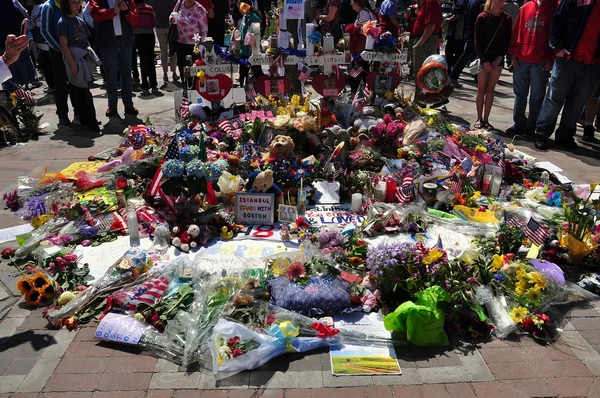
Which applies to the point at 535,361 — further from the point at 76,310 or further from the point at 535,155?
the point at 535,155

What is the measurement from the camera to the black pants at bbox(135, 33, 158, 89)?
32.9ft

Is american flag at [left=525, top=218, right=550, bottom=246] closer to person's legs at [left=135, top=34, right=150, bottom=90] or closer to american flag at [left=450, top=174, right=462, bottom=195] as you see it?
american flag at [left=450, top=174, right=462, bottom=195]

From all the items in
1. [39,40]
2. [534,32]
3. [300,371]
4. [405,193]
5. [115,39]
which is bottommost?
[300,371]

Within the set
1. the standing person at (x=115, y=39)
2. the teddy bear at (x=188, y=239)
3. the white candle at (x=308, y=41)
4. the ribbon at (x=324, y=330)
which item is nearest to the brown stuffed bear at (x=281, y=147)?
the teddy bear at (x=188, y=239)

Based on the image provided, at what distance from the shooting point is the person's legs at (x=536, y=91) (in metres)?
7.50

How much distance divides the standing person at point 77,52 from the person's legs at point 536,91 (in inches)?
265

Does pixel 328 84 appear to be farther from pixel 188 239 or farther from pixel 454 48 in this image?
pixel 454 48

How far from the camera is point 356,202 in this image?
17.0ft

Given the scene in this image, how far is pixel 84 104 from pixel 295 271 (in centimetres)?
575

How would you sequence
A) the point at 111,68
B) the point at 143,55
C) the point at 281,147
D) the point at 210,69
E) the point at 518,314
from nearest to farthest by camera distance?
the point at 518,314 → the point at 281,147 → the point at 210,69 → the point at 111,68 → the point at 143,55

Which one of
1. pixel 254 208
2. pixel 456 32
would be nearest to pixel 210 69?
pixel 254 208

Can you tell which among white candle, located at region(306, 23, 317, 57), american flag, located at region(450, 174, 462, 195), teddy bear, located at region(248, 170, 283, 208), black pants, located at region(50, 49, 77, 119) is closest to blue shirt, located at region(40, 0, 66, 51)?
black pants, located at region(50, 49, 77, 119)

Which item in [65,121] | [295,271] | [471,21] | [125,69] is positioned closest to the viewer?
[295,271]

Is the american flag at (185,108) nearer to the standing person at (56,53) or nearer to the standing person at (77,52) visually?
the standing person at (77,52)
